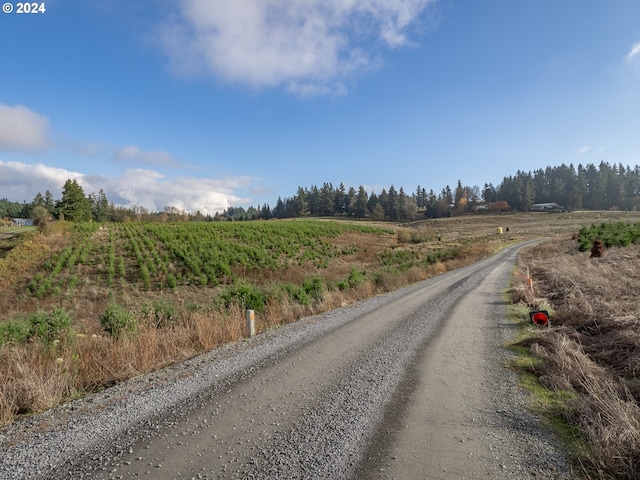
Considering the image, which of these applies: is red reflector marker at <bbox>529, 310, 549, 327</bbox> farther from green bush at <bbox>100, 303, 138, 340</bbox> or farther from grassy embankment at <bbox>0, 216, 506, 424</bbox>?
green bush at <bbox>100, 303, 138, 340</bbox>

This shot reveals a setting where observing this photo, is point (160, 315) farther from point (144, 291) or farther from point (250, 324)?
point (144, 291)

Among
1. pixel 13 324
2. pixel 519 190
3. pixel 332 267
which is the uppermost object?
pixel 519 190

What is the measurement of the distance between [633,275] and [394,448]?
1304 centimetres

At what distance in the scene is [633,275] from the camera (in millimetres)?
11414

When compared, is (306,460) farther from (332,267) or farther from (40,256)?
(40,256)

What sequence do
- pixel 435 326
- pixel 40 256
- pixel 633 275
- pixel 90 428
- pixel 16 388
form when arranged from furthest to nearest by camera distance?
pixel 40 256
pixel 633 275
pixel 435 326
pixel 16 388
pixel 90 428

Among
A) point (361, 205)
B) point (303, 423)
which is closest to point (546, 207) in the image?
point (361, 205)

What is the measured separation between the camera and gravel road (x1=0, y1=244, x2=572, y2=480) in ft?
10.7

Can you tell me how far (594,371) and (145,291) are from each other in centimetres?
2187

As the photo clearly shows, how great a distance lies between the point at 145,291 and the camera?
2044 centimetres

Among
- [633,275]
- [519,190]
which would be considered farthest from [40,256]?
[519,190]

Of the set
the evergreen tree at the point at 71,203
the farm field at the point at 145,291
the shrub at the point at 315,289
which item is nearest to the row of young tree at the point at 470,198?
the evergreen tree at the point at 71,203

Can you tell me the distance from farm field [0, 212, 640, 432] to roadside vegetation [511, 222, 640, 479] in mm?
6698

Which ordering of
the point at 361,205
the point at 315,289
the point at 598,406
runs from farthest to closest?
the point at 361,205
the point at 315,289
the point at 598,406
